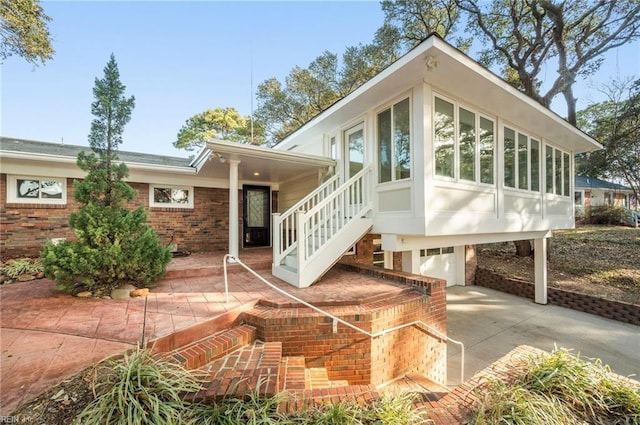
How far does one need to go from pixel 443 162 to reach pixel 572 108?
1116 centimetres

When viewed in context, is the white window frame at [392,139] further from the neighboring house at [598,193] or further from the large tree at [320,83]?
the neighboring house at [598,193]

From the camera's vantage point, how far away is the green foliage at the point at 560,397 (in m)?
2.13

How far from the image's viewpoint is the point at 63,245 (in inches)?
156

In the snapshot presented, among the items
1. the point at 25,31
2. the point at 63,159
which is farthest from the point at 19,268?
the point at 25,31

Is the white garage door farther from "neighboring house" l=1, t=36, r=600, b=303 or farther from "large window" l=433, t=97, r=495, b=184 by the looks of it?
"large window" l=433, t=97, r=495, b=184

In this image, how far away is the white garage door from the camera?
9.43 meters

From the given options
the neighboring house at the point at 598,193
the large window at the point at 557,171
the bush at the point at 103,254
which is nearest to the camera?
the bush at the point at 103,254

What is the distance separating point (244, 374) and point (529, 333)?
682cm

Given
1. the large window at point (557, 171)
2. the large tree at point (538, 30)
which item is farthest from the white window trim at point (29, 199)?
the large tree at point (538, 30)

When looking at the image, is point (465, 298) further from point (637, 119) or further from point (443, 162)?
point (637, 119)

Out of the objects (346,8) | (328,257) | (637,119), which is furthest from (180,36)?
(637,119)

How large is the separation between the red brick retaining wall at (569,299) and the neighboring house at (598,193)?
63.2 feet

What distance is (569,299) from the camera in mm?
7742

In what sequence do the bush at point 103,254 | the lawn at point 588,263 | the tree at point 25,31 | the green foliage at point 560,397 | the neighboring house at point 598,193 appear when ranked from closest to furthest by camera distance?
the green foliage at point 560,397 → the bush at point 103,254 → the tree at point 25,31 → the lawn at point 588,263 → the neighboring house at point 598,193
